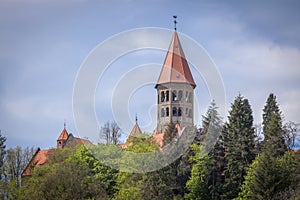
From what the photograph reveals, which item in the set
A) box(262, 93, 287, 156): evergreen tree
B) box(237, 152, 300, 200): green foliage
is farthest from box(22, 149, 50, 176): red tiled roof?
box(237, 152, 300, 200): green foliage

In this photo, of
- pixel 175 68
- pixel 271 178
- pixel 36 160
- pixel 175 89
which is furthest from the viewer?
pixel 175 68

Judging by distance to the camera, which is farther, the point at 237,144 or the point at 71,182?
the point at 237,144

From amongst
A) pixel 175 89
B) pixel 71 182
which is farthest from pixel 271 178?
pixel 175 89

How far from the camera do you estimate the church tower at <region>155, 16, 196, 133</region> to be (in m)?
83.5

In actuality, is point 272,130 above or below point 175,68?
below

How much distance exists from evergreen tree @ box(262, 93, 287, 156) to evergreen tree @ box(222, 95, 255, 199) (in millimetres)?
1676

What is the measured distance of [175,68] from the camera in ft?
278

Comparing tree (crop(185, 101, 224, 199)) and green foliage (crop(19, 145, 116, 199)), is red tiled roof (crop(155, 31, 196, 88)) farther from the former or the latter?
tree (crop(185, 101, 224, 199))

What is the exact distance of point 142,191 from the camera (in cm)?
5200

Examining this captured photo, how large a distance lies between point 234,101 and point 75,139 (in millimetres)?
32924

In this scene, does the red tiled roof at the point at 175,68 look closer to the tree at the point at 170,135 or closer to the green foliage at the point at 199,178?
the tree at the point at 170,135

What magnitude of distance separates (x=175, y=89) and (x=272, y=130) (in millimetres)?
31459

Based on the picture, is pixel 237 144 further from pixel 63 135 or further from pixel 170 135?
pixel 63 135

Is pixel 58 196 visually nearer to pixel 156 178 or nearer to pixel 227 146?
pixel 156 178
